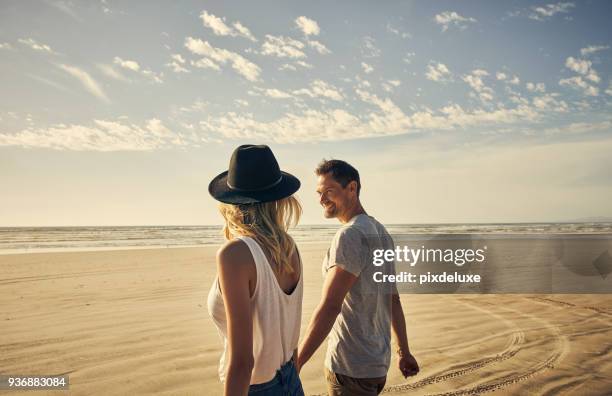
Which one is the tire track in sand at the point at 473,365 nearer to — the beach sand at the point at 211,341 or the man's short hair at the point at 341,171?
the beach sand at the point at 211,341

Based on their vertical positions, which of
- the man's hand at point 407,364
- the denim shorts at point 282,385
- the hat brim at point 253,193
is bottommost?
the man's hand at point 407,364

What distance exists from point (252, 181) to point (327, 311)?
101cm

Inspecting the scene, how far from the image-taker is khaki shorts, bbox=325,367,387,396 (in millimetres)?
2562

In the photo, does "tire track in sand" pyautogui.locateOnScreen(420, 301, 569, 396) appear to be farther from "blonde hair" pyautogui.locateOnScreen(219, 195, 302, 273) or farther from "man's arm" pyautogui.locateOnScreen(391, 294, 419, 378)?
"blonde hair" pyautogui.locateOnScreen(219, 195, 302, 273)

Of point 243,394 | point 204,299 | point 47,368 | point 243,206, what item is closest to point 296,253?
point 243,206

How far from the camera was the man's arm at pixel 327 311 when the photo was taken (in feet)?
7.96

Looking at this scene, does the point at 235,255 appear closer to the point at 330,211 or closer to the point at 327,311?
the point at 327,311

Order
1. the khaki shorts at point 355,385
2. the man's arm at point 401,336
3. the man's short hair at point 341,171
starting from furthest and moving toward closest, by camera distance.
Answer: the man's arm at point 401,336 < the man's short hair at point 341,171 < the khaki shorts at point 355,385

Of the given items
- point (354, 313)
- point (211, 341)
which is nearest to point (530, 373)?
point (354, 313)

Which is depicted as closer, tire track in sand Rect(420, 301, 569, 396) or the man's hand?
the man's hand

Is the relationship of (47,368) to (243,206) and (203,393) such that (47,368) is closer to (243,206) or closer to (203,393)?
(203,393)

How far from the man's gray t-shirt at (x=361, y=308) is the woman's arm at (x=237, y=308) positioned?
3.28 feet

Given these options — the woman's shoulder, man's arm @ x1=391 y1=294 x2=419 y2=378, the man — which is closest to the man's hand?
man's arm @ x1=391 y1=294 x2=419 y2=378

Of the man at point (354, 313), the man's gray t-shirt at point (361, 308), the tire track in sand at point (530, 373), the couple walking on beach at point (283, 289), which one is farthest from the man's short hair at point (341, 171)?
the tire track in sand at point (530, 373)
